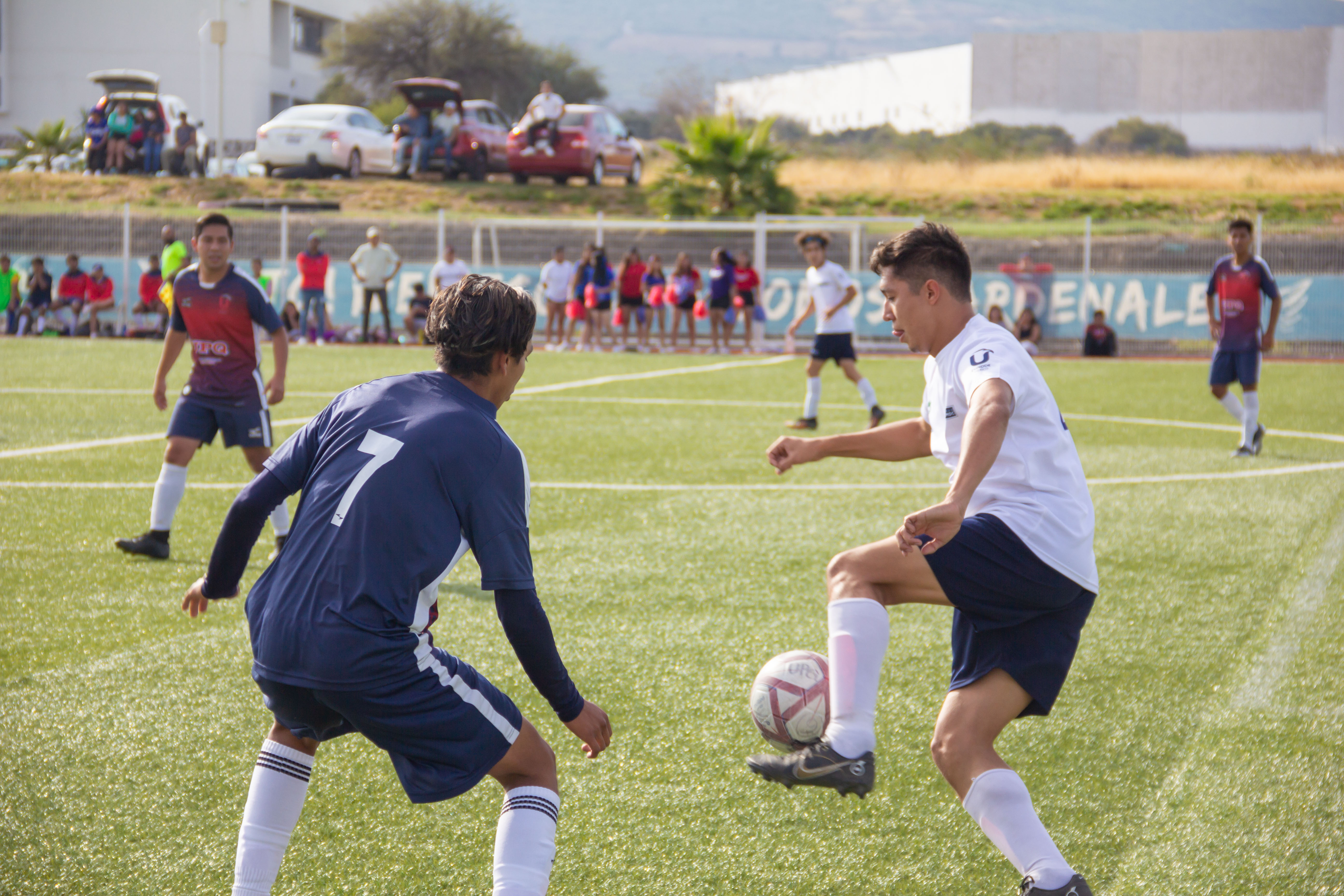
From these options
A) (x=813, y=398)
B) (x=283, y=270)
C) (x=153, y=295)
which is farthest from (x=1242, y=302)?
(x=153, y=295)

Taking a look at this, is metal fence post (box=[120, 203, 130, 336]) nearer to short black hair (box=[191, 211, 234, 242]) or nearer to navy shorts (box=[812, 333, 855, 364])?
navy shorts (box=[812, 333, 855, 364])

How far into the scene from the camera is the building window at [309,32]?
63094 millimetres

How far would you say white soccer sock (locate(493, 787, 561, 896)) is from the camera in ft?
8.17

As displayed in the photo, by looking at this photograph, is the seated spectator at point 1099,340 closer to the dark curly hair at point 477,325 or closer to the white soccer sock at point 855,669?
the white soccer sock at point 855,669

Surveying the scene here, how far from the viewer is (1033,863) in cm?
264

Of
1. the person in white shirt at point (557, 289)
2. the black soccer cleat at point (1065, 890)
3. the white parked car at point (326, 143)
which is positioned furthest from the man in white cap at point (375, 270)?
the black soccer cleat at point (1065, 890)

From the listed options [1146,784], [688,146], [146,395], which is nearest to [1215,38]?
[688,146]

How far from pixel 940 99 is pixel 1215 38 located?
24622mm

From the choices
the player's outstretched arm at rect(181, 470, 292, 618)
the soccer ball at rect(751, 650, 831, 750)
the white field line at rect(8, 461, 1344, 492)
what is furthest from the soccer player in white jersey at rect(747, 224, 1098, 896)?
the white field line at rect(8, 461, 1344, 492)

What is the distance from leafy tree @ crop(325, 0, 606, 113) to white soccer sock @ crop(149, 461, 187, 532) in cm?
5738

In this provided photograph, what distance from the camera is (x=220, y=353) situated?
22.8ft

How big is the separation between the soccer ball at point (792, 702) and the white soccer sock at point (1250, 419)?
8478mm

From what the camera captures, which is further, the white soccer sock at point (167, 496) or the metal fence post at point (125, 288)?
the metal fence post at point (125, 288)

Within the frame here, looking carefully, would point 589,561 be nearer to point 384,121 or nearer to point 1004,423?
point 1004,423
